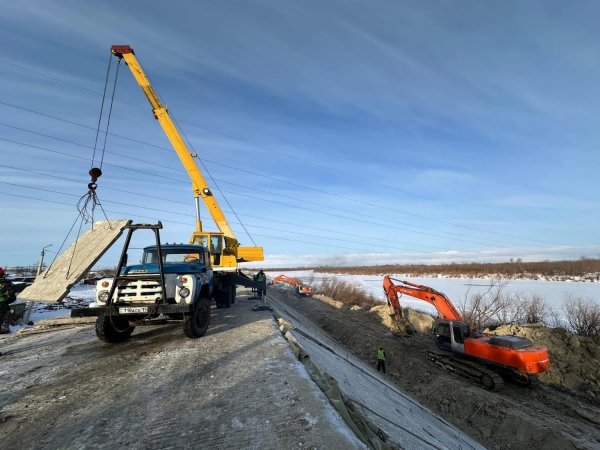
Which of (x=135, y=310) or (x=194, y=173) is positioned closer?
(x=135, y=310)

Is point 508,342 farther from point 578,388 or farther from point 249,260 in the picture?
point 249,260

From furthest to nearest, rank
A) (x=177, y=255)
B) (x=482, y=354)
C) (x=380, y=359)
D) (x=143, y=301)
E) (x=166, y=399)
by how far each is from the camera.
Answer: (x=380, y=359), (x=482, y=354), (x=177, y=255), (x=143, y=301), (x=166, y=399)

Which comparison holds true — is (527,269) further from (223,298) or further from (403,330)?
(223,298)

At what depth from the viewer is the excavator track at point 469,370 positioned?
1083 cm

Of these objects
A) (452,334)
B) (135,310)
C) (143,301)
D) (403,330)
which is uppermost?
(143,301)

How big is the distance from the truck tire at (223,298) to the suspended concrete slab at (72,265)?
4.22 m

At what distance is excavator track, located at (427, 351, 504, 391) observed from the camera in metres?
10.8

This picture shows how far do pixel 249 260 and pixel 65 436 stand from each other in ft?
42.3

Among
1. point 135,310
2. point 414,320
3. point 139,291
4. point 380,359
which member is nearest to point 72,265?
point 139,291

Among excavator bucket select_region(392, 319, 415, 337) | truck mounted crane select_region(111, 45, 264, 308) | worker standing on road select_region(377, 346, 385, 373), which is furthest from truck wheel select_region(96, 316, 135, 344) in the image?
excavator bucket select_region(392, 319, 415, 337)

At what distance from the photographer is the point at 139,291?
21.3 feet

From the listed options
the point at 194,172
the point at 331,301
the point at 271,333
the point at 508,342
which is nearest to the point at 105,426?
the point at 271,333

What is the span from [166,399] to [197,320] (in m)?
2.93

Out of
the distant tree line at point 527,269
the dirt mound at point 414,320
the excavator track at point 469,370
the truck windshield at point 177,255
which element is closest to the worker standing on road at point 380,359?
the excavator track at point 469,370
